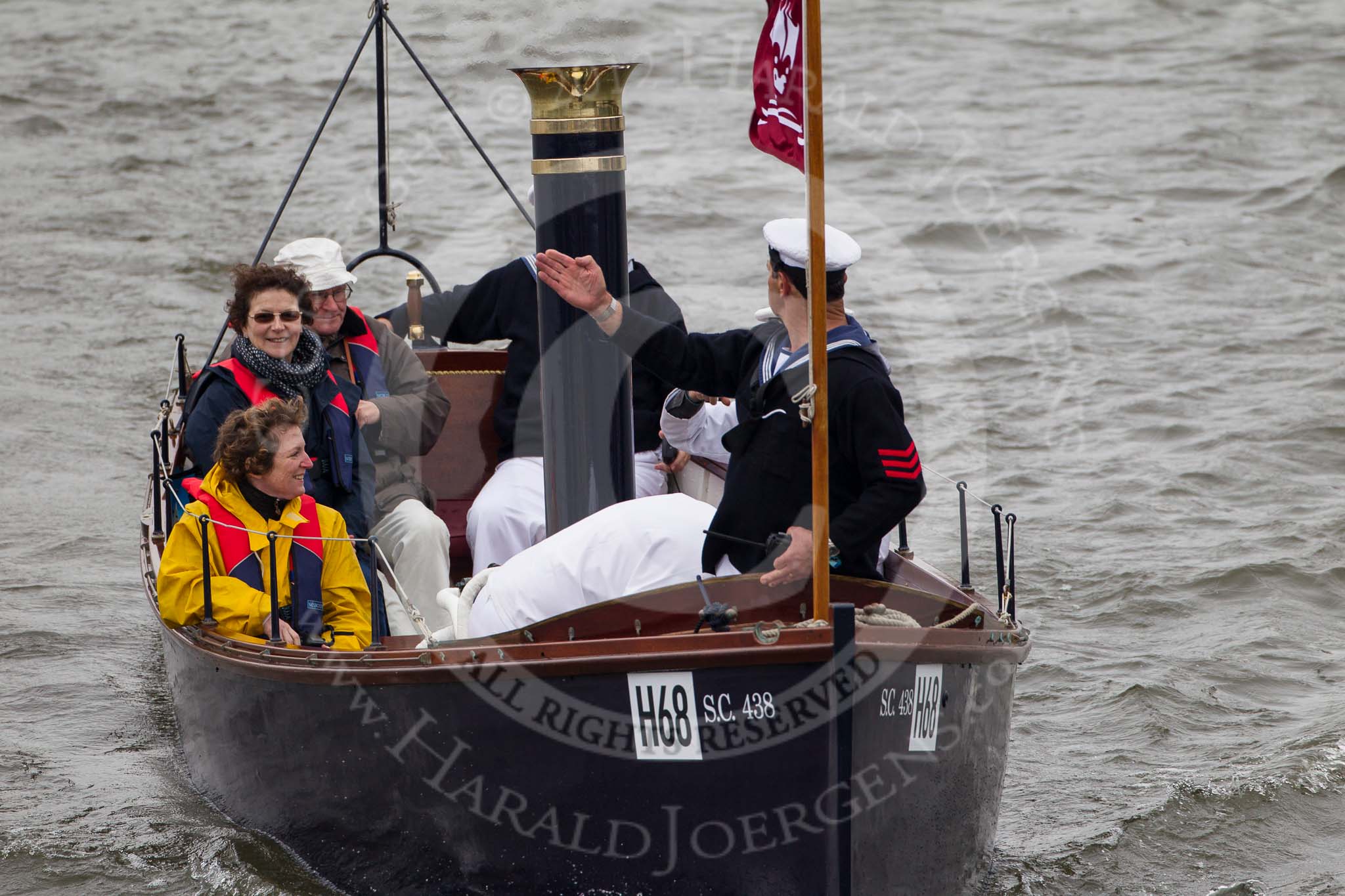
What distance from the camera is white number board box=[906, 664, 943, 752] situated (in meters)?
3.61

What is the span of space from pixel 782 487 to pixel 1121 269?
9.63m

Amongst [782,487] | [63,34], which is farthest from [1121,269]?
[63,34]

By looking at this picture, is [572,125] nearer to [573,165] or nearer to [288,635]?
[573,165]

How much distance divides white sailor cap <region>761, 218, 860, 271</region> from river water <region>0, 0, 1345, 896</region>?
1.01m

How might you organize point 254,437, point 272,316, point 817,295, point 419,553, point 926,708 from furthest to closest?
point 419,553 → point 272,316 → point 254,437 → point 926,708 → point 817,295

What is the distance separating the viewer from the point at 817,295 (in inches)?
129

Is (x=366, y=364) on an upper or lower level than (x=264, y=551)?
upper

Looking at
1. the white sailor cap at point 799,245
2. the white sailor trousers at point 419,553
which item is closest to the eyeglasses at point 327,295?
the white sailor trousers at point 419,553

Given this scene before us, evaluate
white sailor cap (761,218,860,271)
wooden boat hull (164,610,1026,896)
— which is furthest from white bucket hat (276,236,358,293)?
white sailor cap (761,218,860,271)

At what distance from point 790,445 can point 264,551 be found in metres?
1.45

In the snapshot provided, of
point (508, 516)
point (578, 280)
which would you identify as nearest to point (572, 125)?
point (578, 280)

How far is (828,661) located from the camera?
3385 millimetres

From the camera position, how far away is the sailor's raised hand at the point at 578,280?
12.5ft

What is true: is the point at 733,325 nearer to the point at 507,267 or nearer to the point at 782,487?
the point at 507,267
